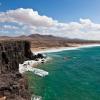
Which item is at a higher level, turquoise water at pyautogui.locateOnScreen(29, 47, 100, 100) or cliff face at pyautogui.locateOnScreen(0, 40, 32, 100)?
cliff face at pyautogui.locateOnScreen(0, 40, 32, 100)

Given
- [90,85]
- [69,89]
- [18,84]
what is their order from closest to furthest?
[18,84] < [69,89] < [90,85]

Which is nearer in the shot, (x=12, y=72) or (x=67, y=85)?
(x=12, y=72)

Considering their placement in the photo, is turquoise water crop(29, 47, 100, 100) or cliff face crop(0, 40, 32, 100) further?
turquoise water crop(29, 47, 100, 100)

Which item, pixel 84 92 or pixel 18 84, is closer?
pixel 18 84

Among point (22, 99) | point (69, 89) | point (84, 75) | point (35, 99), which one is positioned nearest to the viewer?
point (22, 99)

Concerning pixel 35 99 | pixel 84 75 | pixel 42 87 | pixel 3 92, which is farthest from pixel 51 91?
pixel 84 75

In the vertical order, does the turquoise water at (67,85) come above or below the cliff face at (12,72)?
below

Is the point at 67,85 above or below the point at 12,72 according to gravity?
below

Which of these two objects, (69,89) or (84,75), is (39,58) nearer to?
(84,75)
